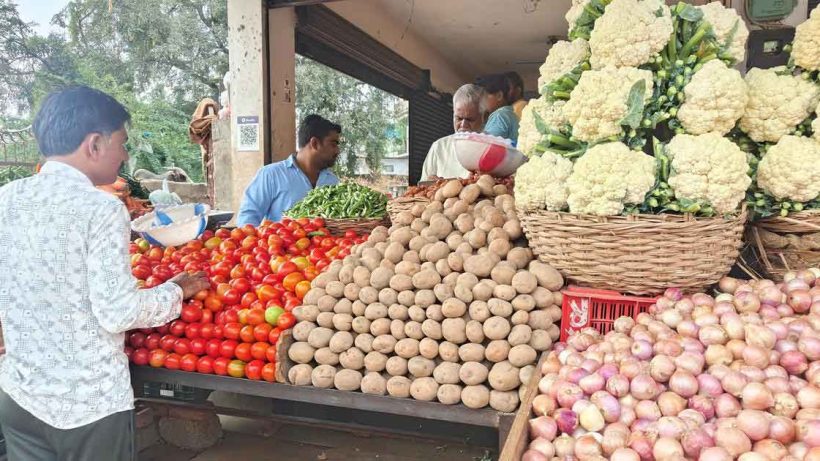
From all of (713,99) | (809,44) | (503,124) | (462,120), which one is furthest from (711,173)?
(462,120)

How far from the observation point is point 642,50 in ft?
6.60

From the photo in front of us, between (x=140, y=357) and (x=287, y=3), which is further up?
(x=287, y=3)

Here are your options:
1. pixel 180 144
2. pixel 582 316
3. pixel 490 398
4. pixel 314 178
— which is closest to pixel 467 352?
pixel 490 398

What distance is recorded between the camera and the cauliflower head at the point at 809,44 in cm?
208

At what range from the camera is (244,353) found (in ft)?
8.18

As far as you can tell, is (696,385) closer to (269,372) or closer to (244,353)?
(269,372)

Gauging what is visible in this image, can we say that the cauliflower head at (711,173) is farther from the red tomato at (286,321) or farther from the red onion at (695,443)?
the red tomato at (286,321)

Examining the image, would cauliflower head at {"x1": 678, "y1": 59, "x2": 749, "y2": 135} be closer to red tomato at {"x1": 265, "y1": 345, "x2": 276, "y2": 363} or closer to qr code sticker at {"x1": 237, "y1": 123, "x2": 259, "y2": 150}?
red tomato at {"x1": 265, "y1": 345, "x2": 276, "y2": 363}

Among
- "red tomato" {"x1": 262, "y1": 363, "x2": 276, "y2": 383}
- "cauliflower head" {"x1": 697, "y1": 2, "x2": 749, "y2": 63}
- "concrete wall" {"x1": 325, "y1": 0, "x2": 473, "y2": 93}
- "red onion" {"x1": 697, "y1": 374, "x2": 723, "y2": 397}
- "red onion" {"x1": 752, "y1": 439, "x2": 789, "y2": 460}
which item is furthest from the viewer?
"concrete wall" {"x1": 325, "y1": 0, "x2": 473, "y2": 93}

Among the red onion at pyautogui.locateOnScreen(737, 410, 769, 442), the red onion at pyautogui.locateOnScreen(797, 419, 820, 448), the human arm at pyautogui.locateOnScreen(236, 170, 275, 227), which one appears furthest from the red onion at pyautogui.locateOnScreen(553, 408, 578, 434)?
the human arm at pyautogui.locateOnScreen(236, 170, 275, 227)

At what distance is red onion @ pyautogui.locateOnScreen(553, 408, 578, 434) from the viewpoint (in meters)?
1.53

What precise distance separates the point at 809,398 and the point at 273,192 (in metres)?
4.12

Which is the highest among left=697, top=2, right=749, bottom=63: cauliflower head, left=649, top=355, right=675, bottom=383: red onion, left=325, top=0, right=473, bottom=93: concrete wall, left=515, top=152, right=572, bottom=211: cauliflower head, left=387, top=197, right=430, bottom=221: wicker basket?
left=325, top=0, right=473, bottom=93: concrete wall

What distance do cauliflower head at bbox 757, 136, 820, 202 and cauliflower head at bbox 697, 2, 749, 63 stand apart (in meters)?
0.40
